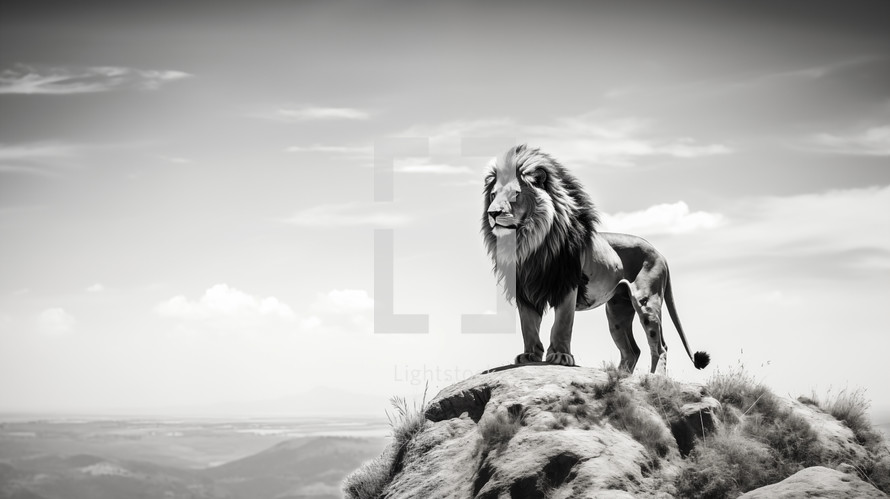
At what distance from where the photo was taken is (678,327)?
11.5 meters

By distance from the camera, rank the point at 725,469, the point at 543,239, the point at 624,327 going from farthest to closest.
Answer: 1. the point at 624,327
2. the point at 543,239
3. the point at 725,469

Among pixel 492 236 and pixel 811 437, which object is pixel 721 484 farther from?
pixel 492 236

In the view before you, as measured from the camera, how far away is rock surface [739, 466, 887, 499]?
7.28 metres

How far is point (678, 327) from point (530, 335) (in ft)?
8.90

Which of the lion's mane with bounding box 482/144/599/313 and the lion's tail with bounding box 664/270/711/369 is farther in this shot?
the lion's tail with bounding box 664/270/711/369

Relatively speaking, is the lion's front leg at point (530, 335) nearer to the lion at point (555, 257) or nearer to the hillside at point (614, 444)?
the lion at point (555, 257)

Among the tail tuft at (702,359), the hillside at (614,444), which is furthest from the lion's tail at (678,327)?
the hillside at (614,444)

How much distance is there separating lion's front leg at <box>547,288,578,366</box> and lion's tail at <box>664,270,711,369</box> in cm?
213

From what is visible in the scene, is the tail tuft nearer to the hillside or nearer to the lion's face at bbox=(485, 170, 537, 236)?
the hillside

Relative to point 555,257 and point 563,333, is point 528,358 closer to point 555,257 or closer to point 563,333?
point 563,333

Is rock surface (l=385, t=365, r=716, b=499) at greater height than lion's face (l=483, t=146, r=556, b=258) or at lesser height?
lesser

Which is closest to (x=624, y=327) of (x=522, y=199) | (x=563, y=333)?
(x=563, y=333)

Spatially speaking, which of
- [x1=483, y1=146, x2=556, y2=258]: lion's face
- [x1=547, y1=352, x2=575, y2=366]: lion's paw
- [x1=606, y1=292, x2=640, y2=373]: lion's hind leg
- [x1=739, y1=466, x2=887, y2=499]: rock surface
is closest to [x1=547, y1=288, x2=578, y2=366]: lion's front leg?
[x1=547, y1=352, x2=575, y2=366]: lion's paw

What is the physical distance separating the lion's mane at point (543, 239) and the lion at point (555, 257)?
0.01 m
